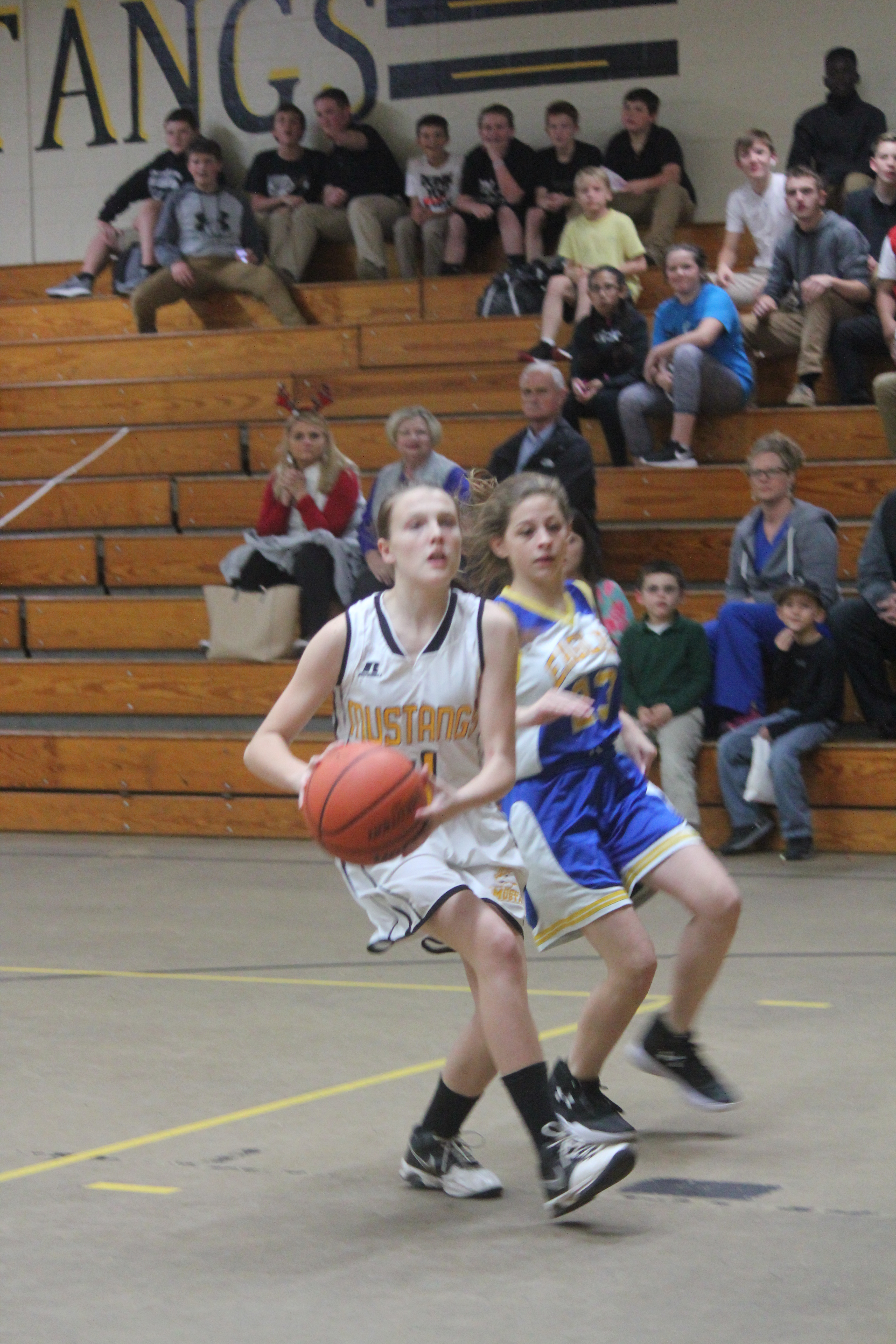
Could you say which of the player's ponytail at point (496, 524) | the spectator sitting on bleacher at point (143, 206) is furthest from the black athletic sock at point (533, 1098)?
the spectator sitting on bleacher at point (143, 206)

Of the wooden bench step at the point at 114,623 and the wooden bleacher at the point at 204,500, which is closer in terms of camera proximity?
the wooden bleacher at the point at 204,500

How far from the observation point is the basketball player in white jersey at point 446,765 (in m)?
2.95

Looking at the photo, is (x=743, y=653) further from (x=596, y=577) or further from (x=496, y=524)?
(x=496, y=524)

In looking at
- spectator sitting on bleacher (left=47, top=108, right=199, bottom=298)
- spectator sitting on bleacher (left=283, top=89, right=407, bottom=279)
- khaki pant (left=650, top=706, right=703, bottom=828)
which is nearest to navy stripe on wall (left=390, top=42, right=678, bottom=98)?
spectator sitting on bleacher (left=283, top=89, right=407, bottom=279)

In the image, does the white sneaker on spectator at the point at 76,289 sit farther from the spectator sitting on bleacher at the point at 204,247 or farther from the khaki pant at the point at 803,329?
the khaki pant at the point at 803,329

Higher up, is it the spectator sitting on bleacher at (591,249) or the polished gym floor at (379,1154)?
the spectator sitting on bleacher at (591,249)

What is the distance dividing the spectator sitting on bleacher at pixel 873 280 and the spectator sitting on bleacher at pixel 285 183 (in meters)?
4.01

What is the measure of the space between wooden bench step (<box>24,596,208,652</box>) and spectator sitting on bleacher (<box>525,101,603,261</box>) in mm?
3419

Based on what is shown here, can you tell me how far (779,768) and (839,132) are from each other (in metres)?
4.88

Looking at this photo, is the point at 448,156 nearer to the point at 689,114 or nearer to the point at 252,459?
the point at 689,114

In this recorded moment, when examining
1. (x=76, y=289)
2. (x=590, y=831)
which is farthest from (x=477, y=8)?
(x=590, y=831)

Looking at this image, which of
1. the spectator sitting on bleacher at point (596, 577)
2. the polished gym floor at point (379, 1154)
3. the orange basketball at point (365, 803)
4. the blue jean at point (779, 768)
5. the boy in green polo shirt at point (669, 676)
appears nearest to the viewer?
the polished gym floor at point (379, 1154)

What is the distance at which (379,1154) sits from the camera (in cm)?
337

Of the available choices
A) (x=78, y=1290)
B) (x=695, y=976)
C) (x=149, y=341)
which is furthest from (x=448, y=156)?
(x=78, y=1290)
